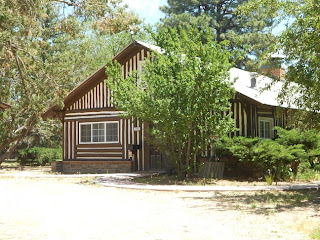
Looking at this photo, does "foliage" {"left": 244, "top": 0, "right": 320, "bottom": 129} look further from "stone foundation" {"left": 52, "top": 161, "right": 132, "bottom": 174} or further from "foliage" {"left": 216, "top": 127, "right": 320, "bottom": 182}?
"stone foundation" {"left": 52, "top": 161, "right": 132, "bottom": 174}

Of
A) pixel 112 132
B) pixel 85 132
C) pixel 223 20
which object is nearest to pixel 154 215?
pixel 112 132

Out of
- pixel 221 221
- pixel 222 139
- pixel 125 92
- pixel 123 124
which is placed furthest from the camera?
pixel 123 124

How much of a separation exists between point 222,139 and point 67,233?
10.6 m

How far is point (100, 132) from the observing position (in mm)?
21000

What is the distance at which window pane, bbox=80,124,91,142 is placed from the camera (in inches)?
839

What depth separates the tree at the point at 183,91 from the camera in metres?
14.2

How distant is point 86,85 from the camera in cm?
2117

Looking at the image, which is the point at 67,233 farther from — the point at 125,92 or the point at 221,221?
the point at 125,92

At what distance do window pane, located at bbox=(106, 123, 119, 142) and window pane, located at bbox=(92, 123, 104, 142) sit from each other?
1.16ft

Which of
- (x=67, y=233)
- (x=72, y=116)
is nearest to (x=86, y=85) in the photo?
(x=72, y=116)

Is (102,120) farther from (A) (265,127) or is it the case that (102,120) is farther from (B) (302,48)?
(B) (302,48)

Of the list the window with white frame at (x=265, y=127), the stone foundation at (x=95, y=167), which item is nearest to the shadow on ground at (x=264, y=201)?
the window with white frame at (x=265, y=127)

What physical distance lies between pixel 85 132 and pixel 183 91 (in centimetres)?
864

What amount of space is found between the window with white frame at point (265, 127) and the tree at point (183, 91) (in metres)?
4.14
